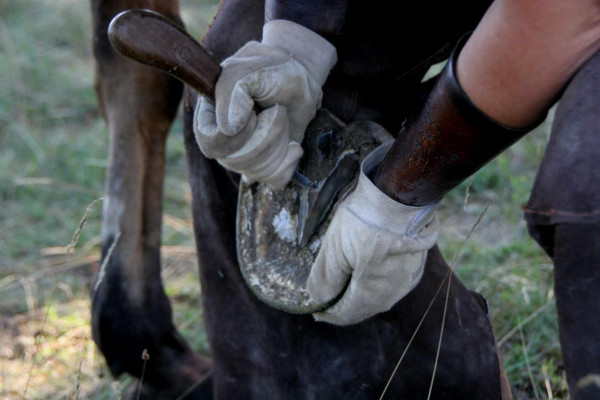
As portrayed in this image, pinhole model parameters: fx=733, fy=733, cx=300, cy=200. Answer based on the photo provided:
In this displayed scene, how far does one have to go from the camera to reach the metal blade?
4.38 ft

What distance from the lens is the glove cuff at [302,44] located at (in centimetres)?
134

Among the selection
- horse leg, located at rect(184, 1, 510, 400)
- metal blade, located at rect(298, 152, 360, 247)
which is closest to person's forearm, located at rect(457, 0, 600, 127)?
metal blade, located at rect(298, 152, 360, 247)

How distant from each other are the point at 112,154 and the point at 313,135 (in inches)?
35.1

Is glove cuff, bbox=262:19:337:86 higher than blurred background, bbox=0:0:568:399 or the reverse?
higher

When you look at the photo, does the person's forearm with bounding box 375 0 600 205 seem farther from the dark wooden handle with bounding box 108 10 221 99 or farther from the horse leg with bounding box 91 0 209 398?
the horse leg with bounding box 91 0 209 398

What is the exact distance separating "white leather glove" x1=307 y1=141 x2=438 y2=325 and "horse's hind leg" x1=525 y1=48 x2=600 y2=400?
0.23m

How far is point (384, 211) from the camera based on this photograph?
1167 mm

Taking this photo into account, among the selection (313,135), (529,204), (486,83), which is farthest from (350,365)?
(486,83)

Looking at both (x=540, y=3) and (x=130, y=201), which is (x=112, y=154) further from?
(x=540, y=3)

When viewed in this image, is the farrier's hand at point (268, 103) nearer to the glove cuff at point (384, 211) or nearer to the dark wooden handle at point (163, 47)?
the dark wooden handle at point (163, 47)

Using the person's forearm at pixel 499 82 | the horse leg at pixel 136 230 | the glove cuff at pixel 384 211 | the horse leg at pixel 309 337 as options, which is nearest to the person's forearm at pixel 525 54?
the person's forearm at pixel 499 82

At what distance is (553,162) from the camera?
98 centimetres

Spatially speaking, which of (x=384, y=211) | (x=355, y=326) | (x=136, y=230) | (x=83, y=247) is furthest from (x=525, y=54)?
(x=83, y=247)

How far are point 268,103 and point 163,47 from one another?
0.68 feet
